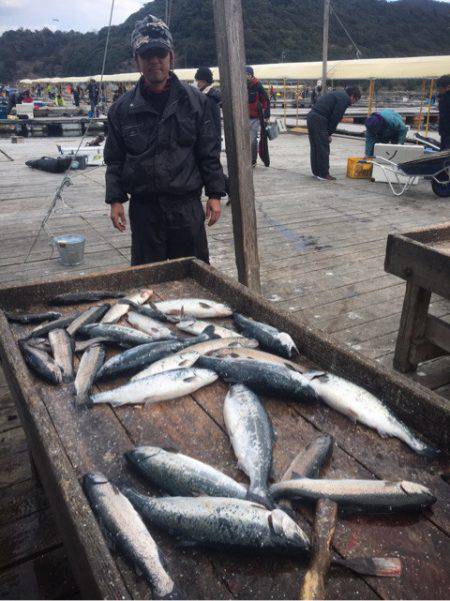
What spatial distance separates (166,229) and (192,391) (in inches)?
79.7

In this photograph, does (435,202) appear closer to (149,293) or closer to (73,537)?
(149,293)

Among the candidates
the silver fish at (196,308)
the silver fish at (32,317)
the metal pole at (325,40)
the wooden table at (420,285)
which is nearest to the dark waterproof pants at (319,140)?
the wooden table at (420,285)

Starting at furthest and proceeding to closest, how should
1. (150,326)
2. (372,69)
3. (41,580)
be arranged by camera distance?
1. (372,69)
2. (150,326)
3. (41,580)

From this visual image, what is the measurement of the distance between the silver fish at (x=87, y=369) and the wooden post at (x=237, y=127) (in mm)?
2183

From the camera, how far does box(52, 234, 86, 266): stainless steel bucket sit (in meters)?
5.77

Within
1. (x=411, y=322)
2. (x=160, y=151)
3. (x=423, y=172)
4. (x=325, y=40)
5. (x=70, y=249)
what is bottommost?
(x=423, y=172)

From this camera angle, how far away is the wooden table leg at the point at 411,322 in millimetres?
3393

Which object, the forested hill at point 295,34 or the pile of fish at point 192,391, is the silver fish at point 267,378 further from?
the forested hill at point 295,34

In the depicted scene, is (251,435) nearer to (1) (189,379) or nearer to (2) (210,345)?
(1) (189,379)

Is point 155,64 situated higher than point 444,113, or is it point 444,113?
point 155,64

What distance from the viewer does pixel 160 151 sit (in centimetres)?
353

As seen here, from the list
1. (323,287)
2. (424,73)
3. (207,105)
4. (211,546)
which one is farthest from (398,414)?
(424,73)

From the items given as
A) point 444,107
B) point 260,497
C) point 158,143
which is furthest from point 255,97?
point 260,497

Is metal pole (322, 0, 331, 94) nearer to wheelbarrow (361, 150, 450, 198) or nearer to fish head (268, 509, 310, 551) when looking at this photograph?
wheelbarrow (361, 150, 450, 198)
